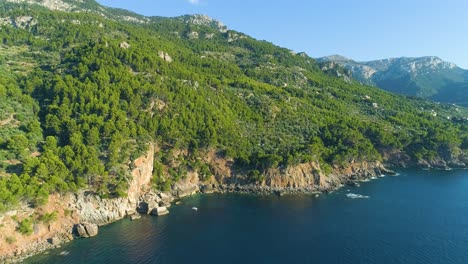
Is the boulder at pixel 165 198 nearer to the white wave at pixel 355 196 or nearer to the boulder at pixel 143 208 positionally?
the boulder at pixel 143 208

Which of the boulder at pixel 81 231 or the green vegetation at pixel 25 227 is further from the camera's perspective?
the boulder at pixel 81 231

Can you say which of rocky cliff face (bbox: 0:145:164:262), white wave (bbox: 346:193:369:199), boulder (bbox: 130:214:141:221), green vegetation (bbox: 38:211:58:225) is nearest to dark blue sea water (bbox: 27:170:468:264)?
boulder (bbox: 130:214:141:221)

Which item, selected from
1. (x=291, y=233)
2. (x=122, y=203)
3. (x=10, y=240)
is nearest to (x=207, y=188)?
(x=122, y=203)

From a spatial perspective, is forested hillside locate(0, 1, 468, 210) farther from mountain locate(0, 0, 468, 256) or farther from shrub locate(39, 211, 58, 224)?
shrub locate(39, 211, 58, 224)

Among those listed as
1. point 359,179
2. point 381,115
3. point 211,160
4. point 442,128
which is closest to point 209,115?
point 211,160

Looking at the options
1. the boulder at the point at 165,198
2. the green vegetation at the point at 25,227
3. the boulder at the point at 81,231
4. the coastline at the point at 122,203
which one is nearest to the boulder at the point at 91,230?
the boulder at the point at 81,231

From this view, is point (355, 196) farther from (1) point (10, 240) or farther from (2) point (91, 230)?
(1) point (10, 240)
